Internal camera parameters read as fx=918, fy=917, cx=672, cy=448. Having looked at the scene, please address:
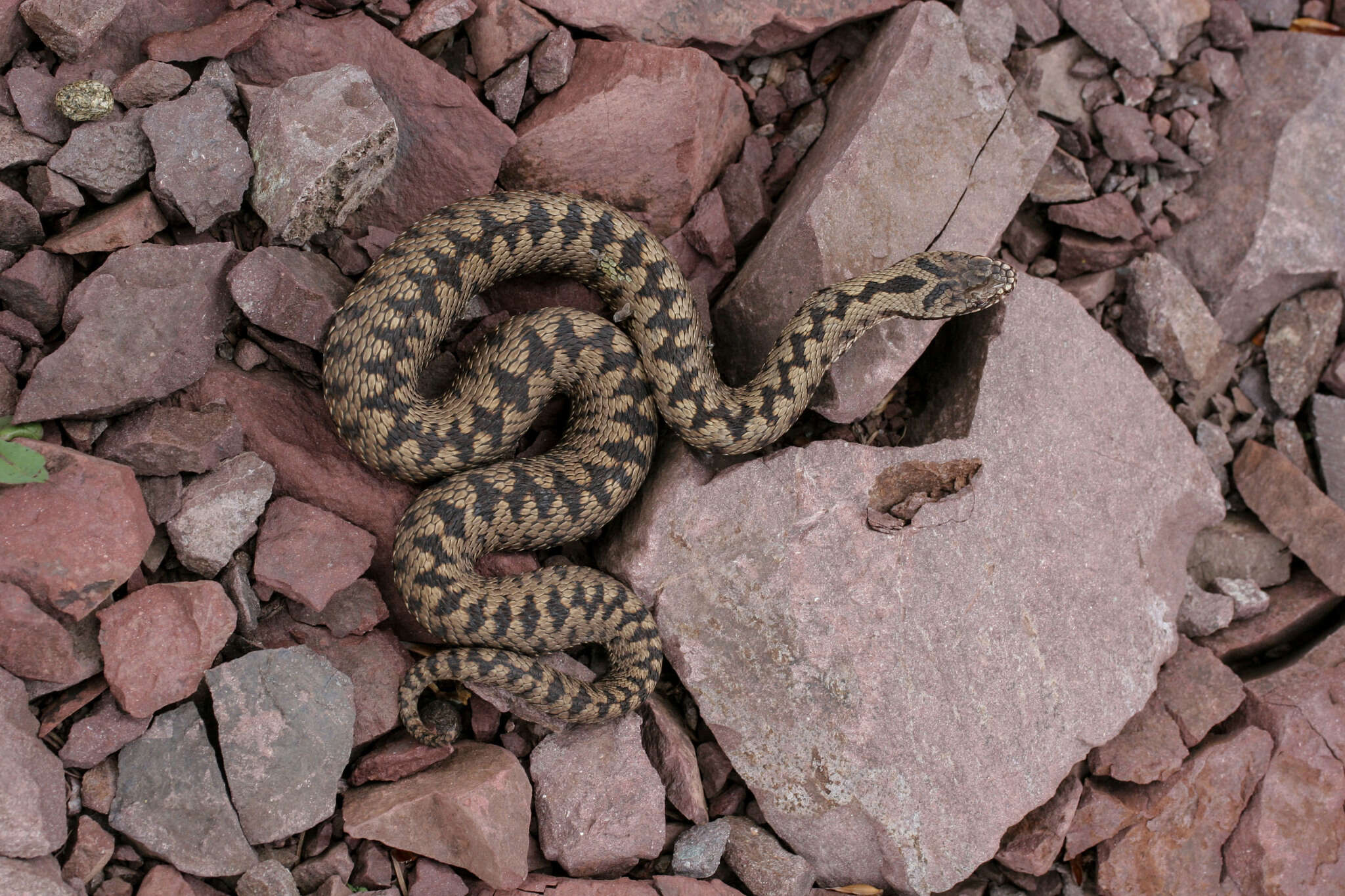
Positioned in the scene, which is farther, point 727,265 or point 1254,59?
point 1254,59

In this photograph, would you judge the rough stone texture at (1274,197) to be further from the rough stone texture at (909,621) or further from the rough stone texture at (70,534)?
the rough stone texture at (70,534)

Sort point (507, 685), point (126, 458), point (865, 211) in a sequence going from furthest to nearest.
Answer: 1. point (865, 211)
2. point (507, 685)
3. point (126, 458)

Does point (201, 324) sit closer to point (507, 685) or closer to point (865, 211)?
point (507, 685)

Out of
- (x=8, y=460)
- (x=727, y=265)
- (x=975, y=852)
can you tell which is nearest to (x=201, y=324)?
(x=8, y=460)

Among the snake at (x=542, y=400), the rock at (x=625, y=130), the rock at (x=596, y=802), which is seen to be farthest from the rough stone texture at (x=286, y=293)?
the rock at (x=596, y=802)

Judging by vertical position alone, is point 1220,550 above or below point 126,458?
below

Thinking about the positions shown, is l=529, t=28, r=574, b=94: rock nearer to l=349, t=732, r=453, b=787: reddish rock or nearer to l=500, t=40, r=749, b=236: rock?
l=500, t=40, r=749, b=236: rock

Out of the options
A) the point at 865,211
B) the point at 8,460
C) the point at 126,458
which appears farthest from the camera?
the point at 865,211

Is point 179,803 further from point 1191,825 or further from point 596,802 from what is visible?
point 1191,825
